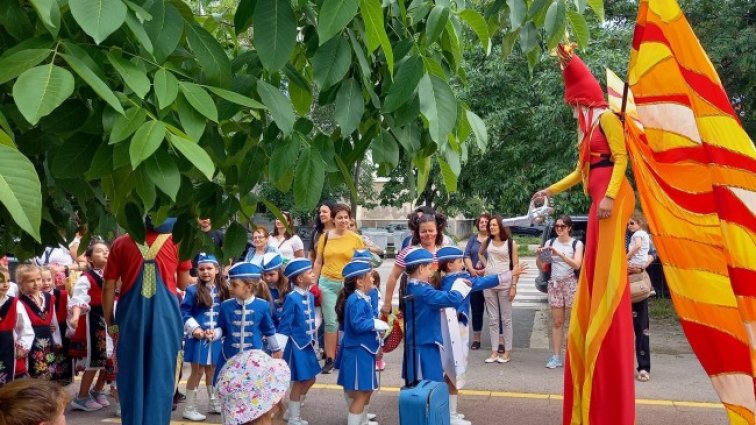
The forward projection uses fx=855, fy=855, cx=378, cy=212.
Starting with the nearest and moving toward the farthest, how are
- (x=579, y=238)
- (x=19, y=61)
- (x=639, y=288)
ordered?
(x=19, y=61), (x=639, y=288), (x=579, y=238)

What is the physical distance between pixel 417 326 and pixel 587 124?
6.65 feet

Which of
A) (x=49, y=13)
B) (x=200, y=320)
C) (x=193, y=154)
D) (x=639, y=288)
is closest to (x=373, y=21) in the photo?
(x=193, y=154)

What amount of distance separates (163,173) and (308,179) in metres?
Answer: 0.50

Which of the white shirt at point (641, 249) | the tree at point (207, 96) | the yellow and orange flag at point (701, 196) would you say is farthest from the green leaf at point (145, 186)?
the white shirt at point (641, 249)

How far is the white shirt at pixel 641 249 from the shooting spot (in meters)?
8.81

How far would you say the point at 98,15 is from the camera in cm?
172

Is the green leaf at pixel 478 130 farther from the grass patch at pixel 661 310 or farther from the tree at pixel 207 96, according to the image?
the grass patch at pixel 661 310

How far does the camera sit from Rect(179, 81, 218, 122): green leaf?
1.95 m

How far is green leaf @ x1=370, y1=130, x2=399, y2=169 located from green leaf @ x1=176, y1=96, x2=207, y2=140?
906 millimetres

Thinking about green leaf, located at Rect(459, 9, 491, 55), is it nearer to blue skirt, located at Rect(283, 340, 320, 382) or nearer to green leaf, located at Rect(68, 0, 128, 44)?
green leaf, located at Rect(68, 0, 128, 44)

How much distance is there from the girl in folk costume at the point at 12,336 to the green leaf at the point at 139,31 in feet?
17.1

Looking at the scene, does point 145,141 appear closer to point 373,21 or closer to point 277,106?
point 277,106

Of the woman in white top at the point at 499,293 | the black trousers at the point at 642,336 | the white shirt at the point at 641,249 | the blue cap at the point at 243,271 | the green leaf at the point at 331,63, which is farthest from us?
the woman in white top at the point at 499,293

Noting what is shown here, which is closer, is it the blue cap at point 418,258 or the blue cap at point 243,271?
the blue cap at point 418,258
